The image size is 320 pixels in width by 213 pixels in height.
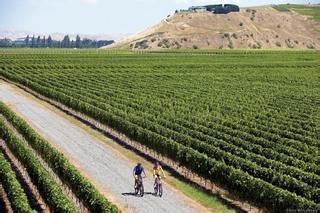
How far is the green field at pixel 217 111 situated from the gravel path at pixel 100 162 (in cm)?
381

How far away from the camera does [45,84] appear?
95188 millimetres

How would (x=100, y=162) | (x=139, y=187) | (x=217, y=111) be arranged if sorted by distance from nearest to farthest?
(x=139, y=187) → (x=100, y=162) → (x=217, y=111)

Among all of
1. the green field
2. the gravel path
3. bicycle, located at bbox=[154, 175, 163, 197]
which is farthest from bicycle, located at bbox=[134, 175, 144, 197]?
the green field

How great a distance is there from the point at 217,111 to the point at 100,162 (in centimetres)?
2576

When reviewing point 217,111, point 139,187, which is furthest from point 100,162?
point 217,111

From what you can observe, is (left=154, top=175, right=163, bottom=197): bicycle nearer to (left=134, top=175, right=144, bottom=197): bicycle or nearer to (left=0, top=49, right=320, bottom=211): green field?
(left=134, top=175, right=144, bottom=197): bicycle

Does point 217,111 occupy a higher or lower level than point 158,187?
lower

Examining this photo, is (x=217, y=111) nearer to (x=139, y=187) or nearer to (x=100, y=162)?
(x=100, y=162)

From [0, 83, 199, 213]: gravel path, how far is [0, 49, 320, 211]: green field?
3.81m

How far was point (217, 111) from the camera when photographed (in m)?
66.2

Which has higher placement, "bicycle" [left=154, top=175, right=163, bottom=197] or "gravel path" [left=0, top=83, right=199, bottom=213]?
"bicycle" [left=154, top=175, right=163, bottom=197]

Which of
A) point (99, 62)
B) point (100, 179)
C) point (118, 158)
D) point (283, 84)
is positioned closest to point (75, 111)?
point (118, 158)

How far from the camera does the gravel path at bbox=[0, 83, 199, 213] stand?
33406mm

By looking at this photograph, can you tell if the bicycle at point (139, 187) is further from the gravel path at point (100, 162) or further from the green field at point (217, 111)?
the green field at point (217, 111)
